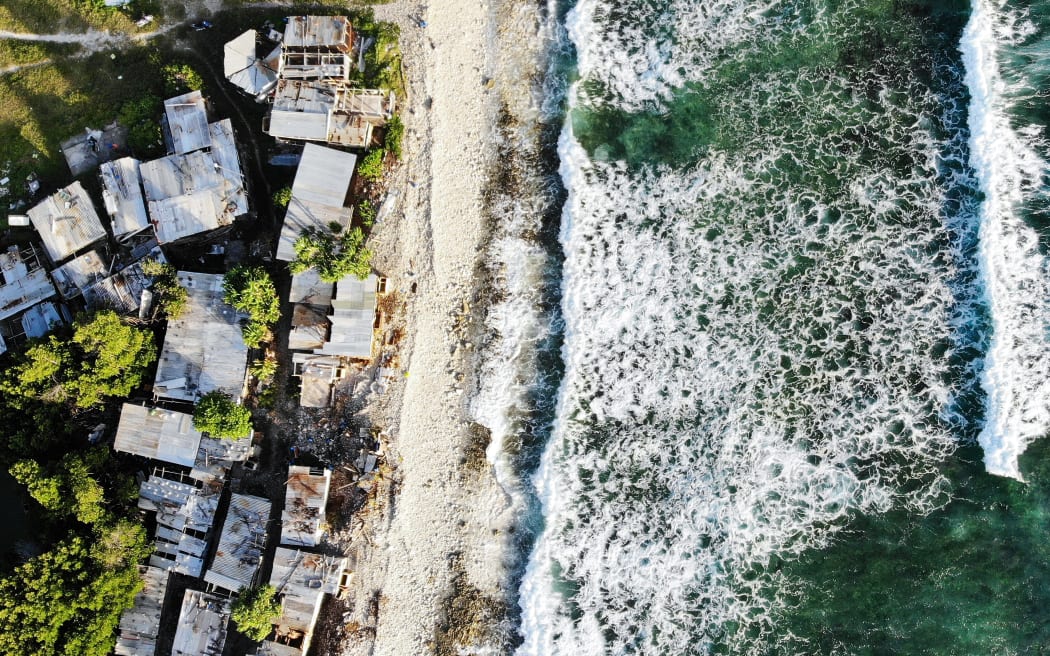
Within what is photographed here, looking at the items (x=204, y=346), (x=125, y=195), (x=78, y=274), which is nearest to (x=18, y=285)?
(x=78, y=274)

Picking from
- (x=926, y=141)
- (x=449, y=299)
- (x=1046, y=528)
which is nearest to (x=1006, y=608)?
(x=1046, y=528)

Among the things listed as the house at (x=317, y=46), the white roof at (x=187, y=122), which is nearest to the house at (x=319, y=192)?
the house at (x=317, y=46)

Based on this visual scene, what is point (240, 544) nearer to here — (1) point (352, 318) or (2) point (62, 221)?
(1) point (352, 318)

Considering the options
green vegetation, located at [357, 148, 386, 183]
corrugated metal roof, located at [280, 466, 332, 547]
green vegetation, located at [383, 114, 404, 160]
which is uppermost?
green vegetation, located at [383, 114, 404, 160]

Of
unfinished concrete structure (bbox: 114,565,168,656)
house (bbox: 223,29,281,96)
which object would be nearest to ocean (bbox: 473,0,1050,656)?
house (bbox: 223,29,281,96)

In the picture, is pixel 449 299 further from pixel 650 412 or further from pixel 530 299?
pixel 650 412

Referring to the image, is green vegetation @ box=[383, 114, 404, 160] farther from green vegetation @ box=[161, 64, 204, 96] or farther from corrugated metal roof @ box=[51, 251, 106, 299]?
corrugated metal roof @ box=[51, 251, 106, 299]
